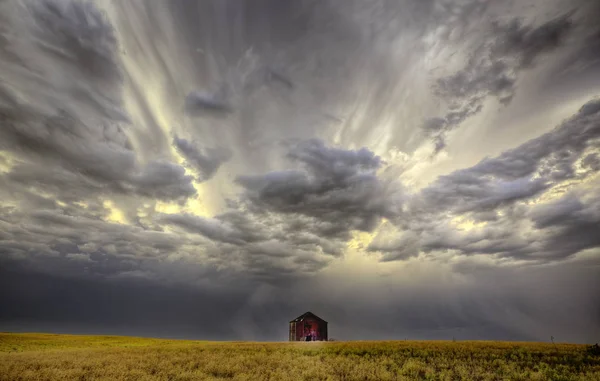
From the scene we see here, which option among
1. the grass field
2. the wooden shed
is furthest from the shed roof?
the grass field

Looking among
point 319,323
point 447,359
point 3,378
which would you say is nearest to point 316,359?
point 447,359

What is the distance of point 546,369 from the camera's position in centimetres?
1817

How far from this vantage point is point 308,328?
2591 inches

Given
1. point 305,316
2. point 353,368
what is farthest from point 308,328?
point 353,368

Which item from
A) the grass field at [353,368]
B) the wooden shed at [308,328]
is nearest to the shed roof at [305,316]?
the wooden shed at [308,328]

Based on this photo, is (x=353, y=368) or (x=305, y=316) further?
(x=305, y=316)

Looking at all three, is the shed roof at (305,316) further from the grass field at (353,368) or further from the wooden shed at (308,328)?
the grass field at (353,368)

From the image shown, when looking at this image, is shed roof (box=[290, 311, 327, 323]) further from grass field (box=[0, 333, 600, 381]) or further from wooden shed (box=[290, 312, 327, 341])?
grass field (box=[0, 333, 600, 381])

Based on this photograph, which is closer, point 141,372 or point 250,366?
point 141,372

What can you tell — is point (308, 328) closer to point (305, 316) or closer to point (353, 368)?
point (305, 316)

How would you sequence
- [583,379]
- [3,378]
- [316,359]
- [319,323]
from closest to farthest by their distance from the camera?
[583,379], [3,378], [316,359], [319,323]

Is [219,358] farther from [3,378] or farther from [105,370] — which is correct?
[3,378]

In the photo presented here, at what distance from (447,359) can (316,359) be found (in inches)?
334

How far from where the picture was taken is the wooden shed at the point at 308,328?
65.1 m
